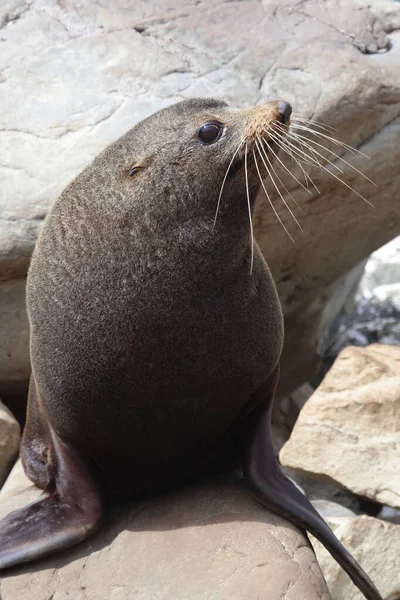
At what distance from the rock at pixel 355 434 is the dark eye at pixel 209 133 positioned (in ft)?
7.57

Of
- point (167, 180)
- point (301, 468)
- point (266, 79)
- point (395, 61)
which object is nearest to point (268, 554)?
point (167, 180)

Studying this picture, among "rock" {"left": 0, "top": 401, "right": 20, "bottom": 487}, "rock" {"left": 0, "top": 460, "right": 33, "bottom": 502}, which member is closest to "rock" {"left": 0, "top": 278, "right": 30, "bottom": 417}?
"rock" {"left": 0, "top": 401, "right": 20, "bottom": 487}

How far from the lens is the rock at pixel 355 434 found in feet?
16.5

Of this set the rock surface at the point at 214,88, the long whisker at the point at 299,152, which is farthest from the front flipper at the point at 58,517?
the rock surface at the point at 214,88

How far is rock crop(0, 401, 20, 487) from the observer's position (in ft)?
15.4

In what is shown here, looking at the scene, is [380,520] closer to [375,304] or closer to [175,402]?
[175,402]

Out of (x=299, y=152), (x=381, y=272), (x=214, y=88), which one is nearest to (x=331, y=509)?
(x=299, y=152)

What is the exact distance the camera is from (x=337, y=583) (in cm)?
466

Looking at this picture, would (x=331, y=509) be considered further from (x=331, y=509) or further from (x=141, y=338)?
(x=141, y=338)

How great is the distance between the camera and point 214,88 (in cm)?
545

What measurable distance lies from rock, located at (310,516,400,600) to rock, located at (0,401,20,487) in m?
1.68

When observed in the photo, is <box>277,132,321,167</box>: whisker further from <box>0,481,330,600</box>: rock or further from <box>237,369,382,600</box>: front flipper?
<box>0,481,330,600</box>: rock

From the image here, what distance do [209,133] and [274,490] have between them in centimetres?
141

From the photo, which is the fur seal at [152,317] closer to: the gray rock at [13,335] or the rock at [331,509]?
the gray rock at [13,335]
